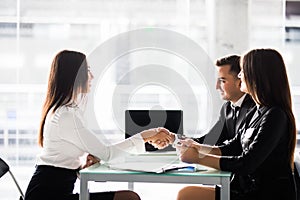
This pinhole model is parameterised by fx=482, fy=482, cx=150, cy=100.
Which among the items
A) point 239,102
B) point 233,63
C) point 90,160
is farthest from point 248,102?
point 90,160

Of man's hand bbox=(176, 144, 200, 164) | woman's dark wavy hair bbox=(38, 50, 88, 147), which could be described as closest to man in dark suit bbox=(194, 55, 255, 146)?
man's hand bbox=(176, 144, 200, 164)

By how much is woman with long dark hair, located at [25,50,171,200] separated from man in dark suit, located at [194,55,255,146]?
2.26 ft

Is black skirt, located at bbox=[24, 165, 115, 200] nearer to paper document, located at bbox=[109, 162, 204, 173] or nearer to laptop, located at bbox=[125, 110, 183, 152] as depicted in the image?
paper document, located at bbox=[109, 162, 204, 173]

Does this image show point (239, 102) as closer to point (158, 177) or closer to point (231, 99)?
point (231, 99)

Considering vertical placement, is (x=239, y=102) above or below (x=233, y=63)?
below

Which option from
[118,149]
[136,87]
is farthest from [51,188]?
[136,87]

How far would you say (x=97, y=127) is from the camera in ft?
11.5

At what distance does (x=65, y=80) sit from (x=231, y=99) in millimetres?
950

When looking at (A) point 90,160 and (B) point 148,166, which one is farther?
(A) point 90,160

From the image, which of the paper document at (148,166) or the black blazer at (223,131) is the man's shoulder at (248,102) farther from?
the paper document at (148,166)

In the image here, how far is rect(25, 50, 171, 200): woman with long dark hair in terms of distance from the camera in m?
2.31

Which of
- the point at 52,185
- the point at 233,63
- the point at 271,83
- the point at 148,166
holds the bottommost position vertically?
the point at 52,185

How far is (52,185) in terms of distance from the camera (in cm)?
230

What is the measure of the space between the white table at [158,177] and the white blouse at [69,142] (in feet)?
0.81
